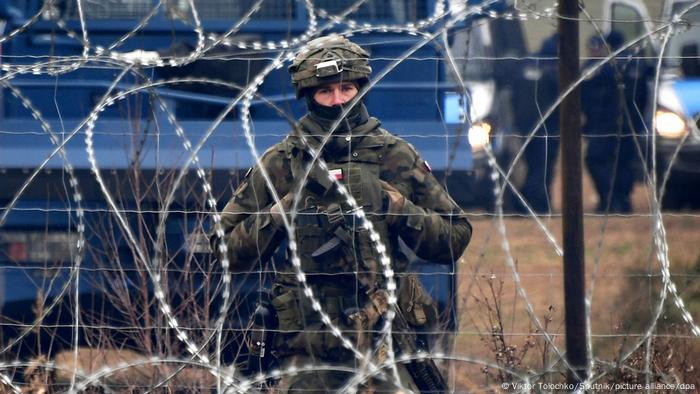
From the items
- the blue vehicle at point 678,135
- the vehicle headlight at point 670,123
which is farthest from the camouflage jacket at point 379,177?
the vehicle headlight at point 670,123

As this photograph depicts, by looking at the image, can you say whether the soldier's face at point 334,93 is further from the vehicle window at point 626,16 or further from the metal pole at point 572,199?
the vehicle window at point 626,16

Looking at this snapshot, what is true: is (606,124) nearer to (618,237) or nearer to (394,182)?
(618,237)

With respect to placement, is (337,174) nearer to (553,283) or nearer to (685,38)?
(553,283)

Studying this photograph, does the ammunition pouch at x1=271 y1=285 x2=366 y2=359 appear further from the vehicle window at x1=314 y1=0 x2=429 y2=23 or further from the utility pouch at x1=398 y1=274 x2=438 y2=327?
the vehicle window at x1=314 y1=0 x2=429 y2=23

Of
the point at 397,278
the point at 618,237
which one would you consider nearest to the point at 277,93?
the point at 397,278

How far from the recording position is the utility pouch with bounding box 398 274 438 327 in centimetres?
369

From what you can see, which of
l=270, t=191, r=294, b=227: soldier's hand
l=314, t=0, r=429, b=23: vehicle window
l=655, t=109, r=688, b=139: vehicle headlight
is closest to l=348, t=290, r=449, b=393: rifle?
l=270, t=191, r=294, b=227: soldier's hand

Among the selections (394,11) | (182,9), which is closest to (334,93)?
(394,11)

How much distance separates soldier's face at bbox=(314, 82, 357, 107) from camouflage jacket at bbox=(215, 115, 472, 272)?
3.0 inches

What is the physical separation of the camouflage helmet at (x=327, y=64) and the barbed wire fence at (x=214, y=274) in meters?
0.05

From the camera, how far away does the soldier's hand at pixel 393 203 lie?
3.66 m

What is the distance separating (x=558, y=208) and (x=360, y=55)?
0.79 metres

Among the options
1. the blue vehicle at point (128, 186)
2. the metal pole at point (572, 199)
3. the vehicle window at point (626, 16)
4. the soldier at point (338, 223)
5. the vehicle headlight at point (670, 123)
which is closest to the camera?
the metal pole at point (572, 199)

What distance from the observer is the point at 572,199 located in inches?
140
